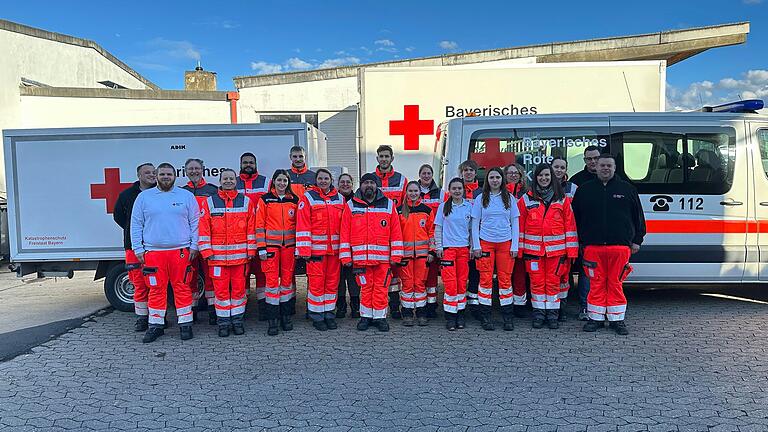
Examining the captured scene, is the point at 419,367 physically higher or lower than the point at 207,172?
lower

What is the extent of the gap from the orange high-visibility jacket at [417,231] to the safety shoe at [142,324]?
272cm

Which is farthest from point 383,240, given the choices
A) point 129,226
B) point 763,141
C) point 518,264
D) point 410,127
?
point 763,141

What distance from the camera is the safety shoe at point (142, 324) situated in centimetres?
564

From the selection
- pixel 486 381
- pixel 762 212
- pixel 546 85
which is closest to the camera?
pixel 486 381

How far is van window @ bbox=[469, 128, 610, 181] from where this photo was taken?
6004 millimetres

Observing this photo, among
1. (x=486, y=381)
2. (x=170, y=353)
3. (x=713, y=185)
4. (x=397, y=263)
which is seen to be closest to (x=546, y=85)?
(x=713, y=185)

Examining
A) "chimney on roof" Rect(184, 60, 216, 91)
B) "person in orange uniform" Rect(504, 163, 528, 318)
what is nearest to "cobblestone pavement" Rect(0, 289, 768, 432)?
"person in orange uniform" Rect(504, 163, 528, 318)

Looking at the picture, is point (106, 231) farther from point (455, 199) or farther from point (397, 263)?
point (455, 199)

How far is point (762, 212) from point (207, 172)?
19.7 feet

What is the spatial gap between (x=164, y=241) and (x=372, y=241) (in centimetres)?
190

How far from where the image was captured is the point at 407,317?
570cm

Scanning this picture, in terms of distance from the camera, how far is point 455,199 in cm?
539

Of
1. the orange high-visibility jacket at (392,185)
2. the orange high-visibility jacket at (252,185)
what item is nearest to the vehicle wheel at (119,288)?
the orange high-visibility jacket at (252,185)

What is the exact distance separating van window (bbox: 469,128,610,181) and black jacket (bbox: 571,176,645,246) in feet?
2.85
